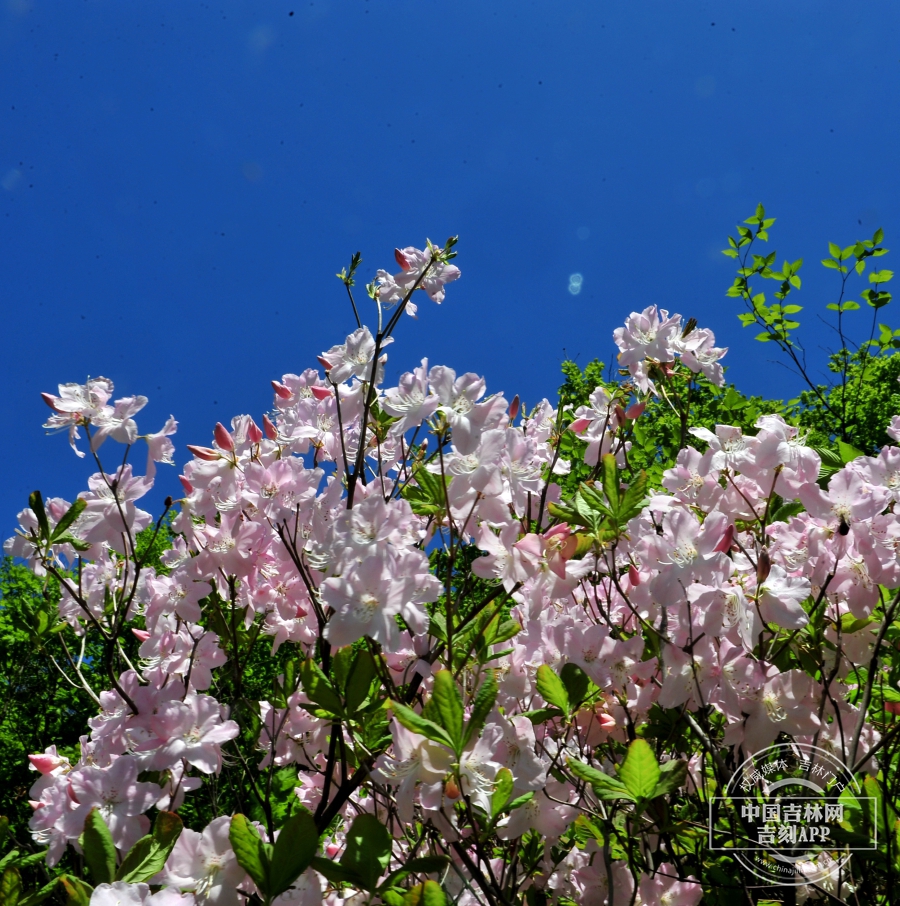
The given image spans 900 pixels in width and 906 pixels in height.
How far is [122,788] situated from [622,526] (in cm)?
132

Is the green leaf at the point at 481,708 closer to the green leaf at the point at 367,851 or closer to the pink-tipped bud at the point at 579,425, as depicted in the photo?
the green leaf at the point at 367,851

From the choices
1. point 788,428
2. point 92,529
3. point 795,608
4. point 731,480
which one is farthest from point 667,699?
point 92,529

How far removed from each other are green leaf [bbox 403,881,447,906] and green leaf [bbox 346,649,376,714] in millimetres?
356

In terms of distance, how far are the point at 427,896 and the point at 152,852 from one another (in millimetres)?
602

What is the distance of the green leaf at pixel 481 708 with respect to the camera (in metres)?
1.29

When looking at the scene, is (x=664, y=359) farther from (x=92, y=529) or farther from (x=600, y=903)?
(x=92, y=529)

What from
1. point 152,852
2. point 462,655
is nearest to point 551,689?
point 462,655

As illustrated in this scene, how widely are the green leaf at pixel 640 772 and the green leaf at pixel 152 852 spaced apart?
3.06ft

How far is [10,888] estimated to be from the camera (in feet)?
4.52

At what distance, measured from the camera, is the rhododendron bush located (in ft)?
4.58

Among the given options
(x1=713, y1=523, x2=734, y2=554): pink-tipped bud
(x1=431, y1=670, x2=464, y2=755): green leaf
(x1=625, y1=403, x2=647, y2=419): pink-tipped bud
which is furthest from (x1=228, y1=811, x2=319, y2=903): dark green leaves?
(x1=625, y1=403, x2=647, y2=419): pink-tipped bud

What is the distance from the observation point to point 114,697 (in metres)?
1.88

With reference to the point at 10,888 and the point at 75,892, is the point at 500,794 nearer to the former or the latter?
the point at 75,892

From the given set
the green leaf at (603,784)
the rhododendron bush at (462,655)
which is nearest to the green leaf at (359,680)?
the rhododendron bush at (462,655)
